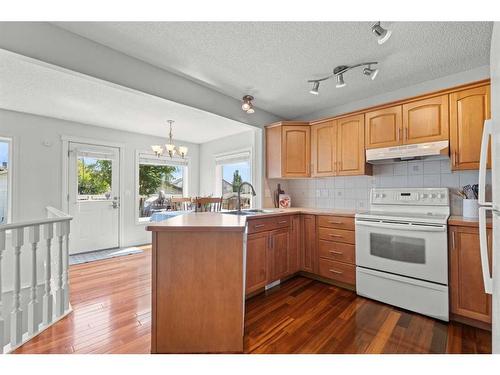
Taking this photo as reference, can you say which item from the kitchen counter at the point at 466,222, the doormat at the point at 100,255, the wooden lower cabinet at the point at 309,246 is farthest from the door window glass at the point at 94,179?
the kitchen counter at the point at 466,222

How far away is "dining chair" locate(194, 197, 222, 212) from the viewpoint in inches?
133

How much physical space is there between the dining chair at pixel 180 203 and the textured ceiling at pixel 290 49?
2526 mm

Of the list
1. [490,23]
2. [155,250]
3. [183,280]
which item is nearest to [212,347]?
[183,280]

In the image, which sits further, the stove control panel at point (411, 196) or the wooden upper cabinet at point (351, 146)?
the wooden upper cabinet at point (351, 146)

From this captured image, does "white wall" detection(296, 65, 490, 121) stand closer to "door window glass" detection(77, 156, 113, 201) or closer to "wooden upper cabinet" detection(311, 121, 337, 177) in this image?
"wooden upper cabinet" detection(311, 121, 337, 177)

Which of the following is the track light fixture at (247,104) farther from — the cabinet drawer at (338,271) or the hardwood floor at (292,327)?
the hardwood floor at (292,327)

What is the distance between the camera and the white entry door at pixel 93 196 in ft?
12.9

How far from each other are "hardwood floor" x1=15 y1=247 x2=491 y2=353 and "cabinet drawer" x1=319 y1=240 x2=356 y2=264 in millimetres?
357

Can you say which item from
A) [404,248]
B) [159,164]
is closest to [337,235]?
[404,248]

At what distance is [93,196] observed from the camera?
13.6 ft

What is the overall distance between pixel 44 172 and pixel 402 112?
492 centimetres

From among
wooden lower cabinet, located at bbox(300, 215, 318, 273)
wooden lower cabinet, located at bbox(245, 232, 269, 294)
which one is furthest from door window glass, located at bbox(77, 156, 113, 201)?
wooden lower cabinet, located at bbox(300, 215, 318, 273)

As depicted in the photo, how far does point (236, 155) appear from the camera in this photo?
4801 millimetres

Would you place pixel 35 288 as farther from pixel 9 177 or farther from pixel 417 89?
pixel 417 89
